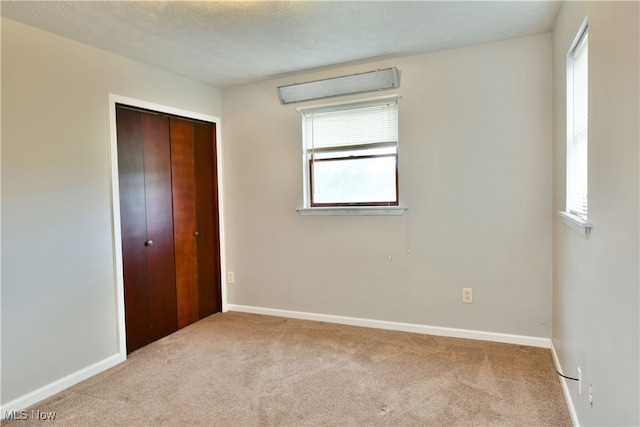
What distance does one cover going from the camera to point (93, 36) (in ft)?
8.29

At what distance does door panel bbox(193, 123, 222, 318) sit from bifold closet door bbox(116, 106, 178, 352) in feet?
1.17

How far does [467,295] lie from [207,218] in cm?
252

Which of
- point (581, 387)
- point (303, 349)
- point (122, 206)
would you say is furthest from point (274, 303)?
point (581, 387)

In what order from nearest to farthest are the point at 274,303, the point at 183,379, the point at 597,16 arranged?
the point at 597,16 → the point at 183,379 → the point at 274,303

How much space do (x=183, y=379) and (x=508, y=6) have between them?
3140 mm

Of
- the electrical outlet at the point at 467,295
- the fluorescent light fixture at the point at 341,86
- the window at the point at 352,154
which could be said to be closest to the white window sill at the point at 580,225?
the electrical outlet at the point at 467,295

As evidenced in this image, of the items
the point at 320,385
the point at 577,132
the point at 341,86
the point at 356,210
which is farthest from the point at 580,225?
the point at 341,86

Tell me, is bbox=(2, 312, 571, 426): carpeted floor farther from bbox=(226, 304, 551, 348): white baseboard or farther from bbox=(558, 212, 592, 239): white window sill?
bbox=(558, 212, 592, 239): white window sill

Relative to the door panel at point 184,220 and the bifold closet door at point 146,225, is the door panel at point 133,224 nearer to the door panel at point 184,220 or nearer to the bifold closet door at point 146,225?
the bifold closet door at point 146,225

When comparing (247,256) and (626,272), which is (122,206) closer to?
(247,256)

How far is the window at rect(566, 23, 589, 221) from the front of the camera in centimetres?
187

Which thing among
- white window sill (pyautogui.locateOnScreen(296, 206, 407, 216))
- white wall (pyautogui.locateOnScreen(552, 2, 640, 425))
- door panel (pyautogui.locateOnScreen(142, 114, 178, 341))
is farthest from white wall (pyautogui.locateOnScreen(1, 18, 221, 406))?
white wall (pyautogui.locateOnScreen(552, 2, 640, 425))

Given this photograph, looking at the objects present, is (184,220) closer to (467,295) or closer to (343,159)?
(343,159)

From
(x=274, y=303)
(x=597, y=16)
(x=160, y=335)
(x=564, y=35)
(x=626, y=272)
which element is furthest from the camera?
(x=274, y=303)
